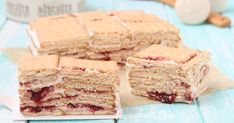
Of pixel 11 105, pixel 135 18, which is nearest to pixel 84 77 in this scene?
pixel 11 105

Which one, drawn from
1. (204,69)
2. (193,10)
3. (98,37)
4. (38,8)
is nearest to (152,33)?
(98,37)

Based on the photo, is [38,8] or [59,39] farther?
[38,8]

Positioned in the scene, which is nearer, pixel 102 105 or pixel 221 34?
pixel 102 105

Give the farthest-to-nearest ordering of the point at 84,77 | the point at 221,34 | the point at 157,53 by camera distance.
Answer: the point at 221,34
the point at 157,53
the point at 84,77

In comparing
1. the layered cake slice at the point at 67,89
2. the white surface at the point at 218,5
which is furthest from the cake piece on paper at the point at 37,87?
the white surface at the point at 218,5

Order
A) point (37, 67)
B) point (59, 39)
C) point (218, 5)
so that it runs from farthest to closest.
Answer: point (218, 5) < point (59, 39) < point (37, 67)

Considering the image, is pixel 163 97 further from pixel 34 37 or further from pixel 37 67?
pixel 34 37

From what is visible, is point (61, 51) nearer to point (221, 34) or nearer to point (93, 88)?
point (93, 88)

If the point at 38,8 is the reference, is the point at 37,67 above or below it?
below
